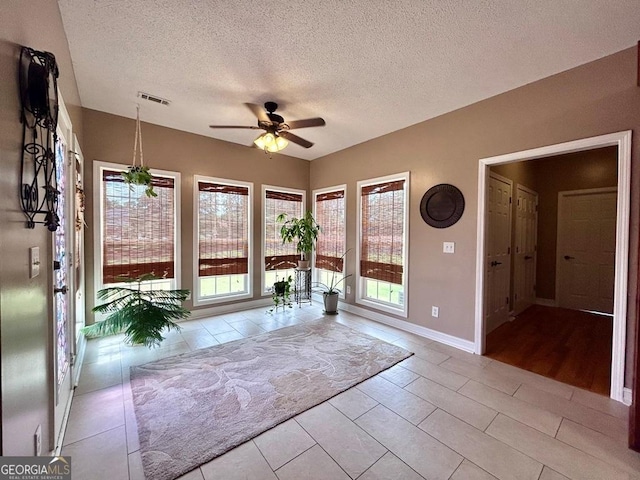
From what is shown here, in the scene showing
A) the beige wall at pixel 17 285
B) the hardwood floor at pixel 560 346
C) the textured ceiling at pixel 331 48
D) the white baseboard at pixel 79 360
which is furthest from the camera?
the hardwood floor at pixel 560 346

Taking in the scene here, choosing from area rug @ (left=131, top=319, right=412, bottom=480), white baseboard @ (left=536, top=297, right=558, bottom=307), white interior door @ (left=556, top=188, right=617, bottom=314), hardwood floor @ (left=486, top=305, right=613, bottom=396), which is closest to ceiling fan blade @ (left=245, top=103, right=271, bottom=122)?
area rug @ (left=131, top=319, right=412, bottom=480)

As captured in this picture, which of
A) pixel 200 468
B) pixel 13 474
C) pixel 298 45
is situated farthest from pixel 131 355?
pixel 298 45

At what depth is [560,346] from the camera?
3156 millimetres

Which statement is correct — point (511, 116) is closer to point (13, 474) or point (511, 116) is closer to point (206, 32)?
point (206, 32)

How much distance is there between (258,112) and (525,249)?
5070mm

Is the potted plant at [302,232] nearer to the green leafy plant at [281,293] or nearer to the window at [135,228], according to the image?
the green leafy plant at [281,293]

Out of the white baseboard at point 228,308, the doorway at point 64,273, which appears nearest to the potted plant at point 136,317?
the doorway at point 64,273

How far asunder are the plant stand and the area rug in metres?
1.56

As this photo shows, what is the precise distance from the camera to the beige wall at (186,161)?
10.6 ft

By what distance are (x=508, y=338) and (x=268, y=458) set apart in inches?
132

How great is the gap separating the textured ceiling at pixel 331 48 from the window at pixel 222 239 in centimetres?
139

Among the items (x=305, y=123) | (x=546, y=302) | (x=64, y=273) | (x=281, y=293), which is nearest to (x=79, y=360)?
(x=64, y=273)

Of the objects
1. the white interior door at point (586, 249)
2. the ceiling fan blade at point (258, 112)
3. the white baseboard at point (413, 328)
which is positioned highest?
the ceiling fan blade at point (258, 112)

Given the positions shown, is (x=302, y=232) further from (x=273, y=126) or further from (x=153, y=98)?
(x=153, y=98)
